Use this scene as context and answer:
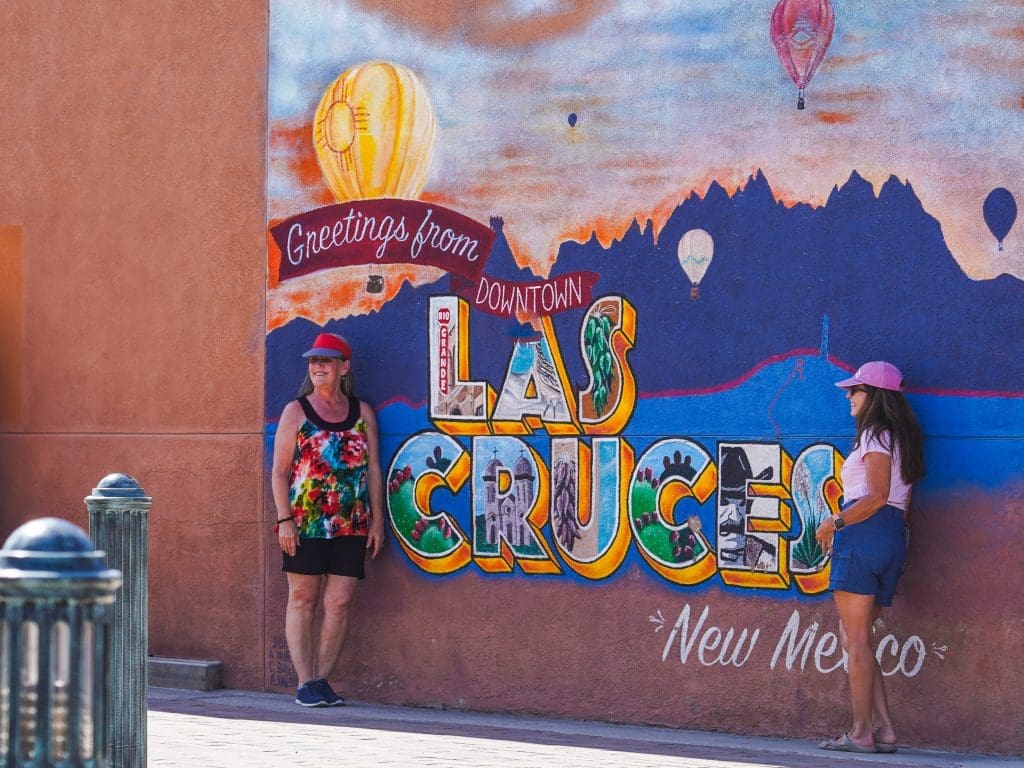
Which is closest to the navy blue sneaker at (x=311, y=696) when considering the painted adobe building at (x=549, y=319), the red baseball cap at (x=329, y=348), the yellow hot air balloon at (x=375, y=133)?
the painted adobe building at (x=549, y=319)

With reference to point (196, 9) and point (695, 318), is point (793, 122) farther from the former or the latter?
point (196, 9)

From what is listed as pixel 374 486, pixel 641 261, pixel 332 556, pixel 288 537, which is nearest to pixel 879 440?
pixel 641 261

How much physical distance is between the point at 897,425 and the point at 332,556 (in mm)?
3361

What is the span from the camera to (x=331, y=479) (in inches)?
374

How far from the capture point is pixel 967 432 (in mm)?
7859

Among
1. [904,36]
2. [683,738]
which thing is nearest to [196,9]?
[904,36]

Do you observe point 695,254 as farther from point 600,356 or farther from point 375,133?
point 375,133

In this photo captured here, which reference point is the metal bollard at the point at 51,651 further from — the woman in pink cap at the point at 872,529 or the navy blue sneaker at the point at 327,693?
the navy blue sneaker at the point at 327,693

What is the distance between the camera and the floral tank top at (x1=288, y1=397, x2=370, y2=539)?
9.48 meters

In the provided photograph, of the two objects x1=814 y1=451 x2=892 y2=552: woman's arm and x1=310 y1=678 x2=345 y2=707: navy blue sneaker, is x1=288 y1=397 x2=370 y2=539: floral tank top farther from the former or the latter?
x1=814 y1=451 x2=892 y2=552: woman's arm

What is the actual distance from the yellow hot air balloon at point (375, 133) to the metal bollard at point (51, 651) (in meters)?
5.72

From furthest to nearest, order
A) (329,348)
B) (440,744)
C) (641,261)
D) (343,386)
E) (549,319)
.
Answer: (343,386) < (329,348) < (549,319) < (641,261) < (440,744)

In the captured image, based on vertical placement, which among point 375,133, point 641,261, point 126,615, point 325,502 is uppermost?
point 375,133

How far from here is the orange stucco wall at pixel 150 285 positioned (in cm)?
1019
